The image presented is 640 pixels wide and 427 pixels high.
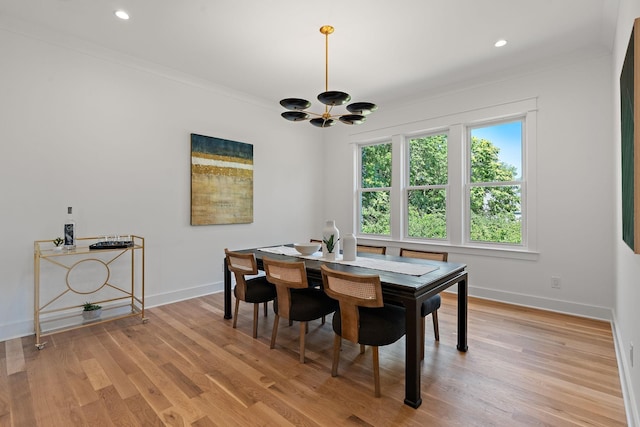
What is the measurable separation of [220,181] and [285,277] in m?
2.31

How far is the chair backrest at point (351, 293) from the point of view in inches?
74.7

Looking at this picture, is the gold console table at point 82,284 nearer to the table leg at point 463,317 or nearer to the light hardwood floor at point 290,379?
the light hardwood floor at point 290,379

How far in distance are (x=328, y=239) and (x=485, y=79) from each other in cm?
294

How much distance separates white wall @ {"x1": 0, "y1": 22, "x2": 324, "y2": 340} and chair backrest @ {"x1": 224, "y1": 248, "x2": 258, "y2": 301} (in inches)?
54.3

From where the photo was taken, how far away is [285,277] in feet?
8.03

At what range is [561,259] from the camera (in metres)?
3.49

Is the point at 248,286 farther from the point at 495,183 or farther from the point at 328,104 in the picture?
the point at 495,183

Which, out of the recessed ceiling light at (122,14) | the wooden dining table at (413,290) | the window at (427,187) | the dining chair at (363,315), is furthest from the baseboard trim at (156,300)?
the window at (427,187)

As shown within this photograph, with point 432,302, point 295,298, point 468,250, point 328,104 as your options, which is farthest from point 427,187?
point 295,298

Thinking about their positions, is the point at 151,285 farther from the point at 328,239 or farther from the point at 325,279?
the point at 325,279

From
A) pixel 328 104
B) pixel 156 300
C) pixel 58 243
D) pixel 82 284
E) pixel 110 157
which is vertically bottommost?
pixel 156 300

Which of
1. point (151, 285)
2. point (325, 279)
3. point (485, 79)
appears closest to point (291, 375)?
point (325, 279)

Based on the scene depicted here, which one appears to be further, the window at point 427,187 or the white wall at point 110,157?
the window at point 427,187

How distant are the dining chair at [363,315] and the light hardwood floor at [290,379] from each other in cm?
31
